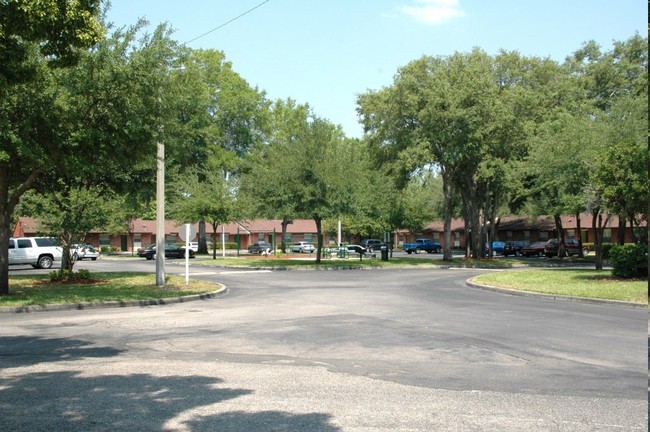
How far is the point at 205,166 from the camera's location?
59.5m

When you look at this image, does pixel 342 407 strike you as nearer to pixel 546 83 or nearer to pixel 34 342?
pixel 34 342

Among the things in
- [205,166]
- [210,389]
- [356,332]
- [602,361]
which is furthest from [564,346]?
[205,166]

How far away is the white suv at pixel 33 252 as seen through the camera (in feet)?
125

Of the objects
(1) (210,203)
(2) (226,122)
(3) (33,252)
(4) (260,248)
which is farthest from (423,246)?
(3) (33,252)

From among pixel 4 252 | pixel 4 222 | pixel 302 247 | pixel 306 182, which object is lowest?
pixel 302 247

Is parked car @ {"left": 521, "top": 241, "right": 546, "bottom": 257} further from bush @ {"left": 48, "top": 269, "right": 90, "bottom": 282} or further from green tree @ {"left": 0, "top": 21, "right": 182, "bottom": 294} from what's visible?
green tree @ {"left": 0, "top": 21, "right": 182, "bottom": 294}

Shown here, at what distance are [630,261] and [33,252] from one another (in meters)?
33.0

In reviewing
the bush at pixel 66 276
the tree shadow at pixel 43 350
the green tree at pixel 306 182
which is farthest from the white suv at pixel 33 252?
the tree shadow at pixel 43 350

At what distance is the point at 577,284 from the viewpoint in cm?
2208

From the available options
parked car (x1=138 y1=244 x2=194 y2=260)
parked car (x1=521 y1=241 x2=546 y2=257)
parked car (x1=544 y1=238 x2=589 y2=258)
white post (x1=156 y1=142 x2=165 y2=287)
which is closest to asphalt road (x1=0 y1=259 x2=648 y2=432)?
white post (x1=156 y1=142 x2=165 y2=287)

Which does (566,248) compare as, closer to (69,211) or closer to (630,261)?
(630,261)

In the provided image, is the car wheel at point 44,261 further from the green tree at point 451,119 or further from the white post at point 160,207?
the green tree at point 451,119

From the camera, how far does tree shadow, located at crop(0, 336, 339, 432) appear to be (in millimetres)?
5891

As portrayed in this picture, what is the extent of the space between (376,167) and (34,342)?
3758cm
